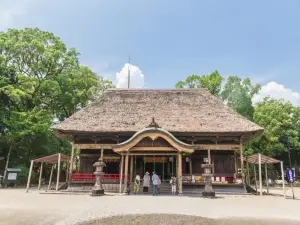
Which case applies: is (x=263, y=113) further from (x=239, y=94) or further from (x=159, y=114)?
(x=159, y=114)

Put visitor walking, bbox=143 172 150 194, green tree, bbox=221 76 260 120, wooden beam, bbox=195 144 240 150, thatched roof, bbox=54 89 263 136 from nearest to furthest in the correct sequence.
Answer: visitor walking, bbox=143 172 150 194 < thatched roof, bbox=54 89 263 136 < wooden beam, bbox=195 144 240 150 < green tree, bbox=221 76 260 120

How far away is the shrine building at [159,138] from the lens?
51.9 ft

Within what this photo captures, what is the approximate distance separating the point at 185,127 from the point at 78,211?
10.2m

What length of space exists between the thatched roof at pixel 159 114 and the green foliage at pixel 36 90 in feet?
19.0

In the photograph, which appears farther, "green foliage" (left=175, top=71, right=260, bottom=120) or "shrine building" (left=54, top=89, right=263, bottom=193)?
"green foliage" (left=175, top=71, right=260, bottom=120)

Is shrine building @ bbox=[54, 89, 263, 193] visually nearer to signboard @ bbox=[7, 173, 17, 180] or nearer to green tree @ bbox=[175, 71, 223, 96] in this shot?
signboard @ bbox=[7, 173, 17, 180]

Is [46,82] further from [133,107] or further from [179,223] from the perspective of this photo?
[179,223]

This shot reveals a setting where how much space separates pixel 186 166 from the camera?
18.5 metres

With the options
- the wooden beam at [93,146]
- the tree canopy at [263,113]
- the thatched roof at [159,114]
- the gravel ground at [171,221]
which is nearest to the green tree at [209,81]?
the tree canopy at [263,113]

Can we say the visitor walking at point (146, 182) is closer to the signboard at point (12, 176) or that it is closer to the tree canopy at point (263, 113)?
the signboard at point (12, 176)

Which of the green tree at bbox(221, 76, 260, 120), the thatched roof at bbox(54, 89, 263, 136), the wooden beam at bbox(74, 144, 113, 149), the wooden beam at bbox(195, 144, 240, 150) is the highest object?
the green tree at bbox(221, 76, 260, 120)

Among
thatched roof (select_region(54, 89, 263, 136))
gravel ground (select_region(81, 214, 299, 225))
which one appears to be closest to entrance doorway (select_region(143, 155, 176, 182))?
thatched roof (select_region(54, 89, 263, 136))

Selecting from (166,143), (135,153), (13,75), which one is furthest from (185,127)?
(13,75)

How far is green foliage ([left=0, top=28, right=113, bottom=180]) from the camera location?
2277 centimetres
